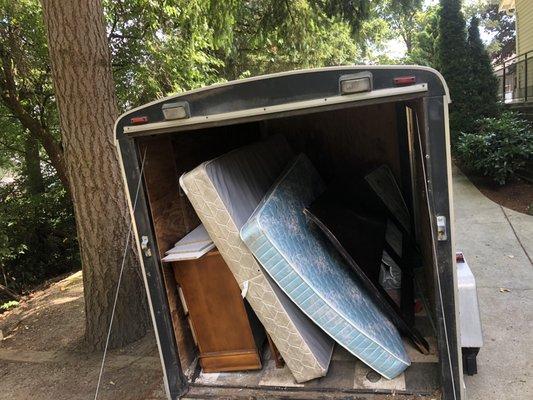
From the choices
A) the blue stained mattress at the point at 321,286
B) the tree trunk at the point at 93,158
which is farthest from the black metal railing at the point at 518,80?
the tree trunk at the point at 93,158

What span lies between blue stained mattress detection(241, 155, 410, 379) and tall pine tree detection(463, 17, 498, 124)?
28.3 feet

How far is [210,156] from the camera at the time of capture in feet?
12.8

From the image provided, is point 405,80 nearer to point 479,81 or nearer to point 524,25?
point 479,81

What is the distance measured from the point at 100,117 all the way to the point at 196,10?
12.3ft

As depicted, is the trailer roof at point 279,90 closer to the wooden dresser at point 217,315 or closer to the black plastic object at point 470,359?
the wooden dresser at point 217,315

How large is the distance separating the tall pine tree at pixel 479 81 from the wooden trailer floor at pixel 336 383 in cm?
865

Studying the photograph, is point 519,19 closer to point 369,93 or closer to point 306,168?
point 306,168

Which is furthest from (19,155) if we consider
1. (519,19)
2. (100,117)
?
(519,19)

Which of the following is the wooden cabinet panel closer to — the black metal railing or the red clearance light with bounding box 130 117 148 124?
the red clearance light with bounding box 130 117 148 124

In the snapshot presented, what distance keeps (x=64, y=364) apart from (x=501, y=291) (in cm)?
414

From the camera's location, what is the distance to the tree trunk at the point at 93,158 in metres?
3.79

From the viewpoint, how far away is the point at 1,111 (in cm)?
801

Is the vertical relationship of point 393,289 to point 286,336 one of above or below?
below

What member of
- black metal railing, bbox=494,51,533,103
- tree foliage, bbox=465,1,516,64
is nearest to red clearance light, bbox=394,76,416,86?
black metal railing, bbox=494,51,533,103
